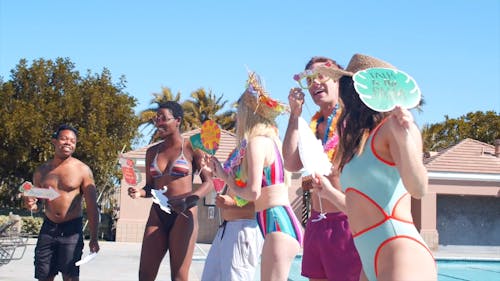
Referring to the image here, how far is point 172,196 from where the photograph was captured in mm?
5250

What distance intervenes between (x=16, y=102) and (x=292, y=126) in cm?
2163

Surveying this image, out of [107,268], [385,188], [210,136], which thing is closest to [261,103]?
[210,136]

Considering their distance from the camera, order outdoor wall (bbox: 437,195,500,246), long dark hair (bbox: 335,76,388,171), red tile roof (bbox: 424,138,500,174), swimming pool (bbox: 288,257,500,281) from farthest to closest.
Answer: outdoor wall (bbox: 437,195,500,246)
red tile roof (bbox: 424,138,500,174)
swimming pool (bbox: 288,257,500,281)
long dark hair (bbox: 335,76,388,171)

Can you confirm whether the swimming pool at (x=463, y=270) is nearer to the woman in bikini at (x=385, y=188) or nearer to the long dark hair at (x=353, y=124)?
the long dark hair at (x=353, y=124)

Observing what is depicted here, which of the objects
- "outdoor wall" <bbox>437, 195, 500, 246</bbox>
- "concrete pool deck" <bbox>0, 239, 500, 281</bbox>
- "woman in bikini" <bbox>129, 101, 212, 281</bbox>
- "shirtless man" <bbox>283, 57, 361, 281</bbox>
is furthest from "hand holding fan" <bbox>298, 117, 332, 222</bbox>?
"outdoor wall" <bbox>437, 195, 500, 246</bbox>

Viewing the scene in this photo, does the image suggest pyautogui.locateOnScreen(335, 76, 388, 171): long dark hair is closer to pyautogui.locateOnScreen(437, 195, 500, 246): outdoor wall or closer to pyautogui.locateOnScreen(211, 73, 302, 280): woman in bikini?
pyautogui.locateOnScreen(211, 73, 302, 280): woman in bikini

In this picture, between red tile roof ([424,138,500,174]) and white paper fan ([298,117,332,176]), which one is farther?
red tile roof ([424,138,500,174])

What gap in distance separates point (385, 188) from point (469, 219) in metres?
22.3

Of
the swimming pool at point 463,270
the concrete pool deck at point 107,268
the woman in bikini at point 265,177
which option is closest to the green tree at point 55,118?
the concrete pool deck at point 107,268

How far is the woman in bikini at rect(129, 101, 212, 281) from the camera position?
5.13m

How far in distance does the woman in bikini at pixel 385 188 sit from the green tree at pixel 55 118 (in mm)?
20910

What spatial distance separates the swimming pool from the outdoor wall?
241 inches

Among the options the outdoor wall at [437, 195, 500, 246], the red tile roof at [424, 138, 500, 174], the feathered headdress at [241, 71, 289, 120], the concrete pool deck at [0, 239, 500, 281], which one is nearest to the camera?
the feathered headdress at [241, 71, 289, 120]

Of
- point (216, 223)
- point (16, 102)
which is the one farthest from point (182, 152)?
point (16, 102)
